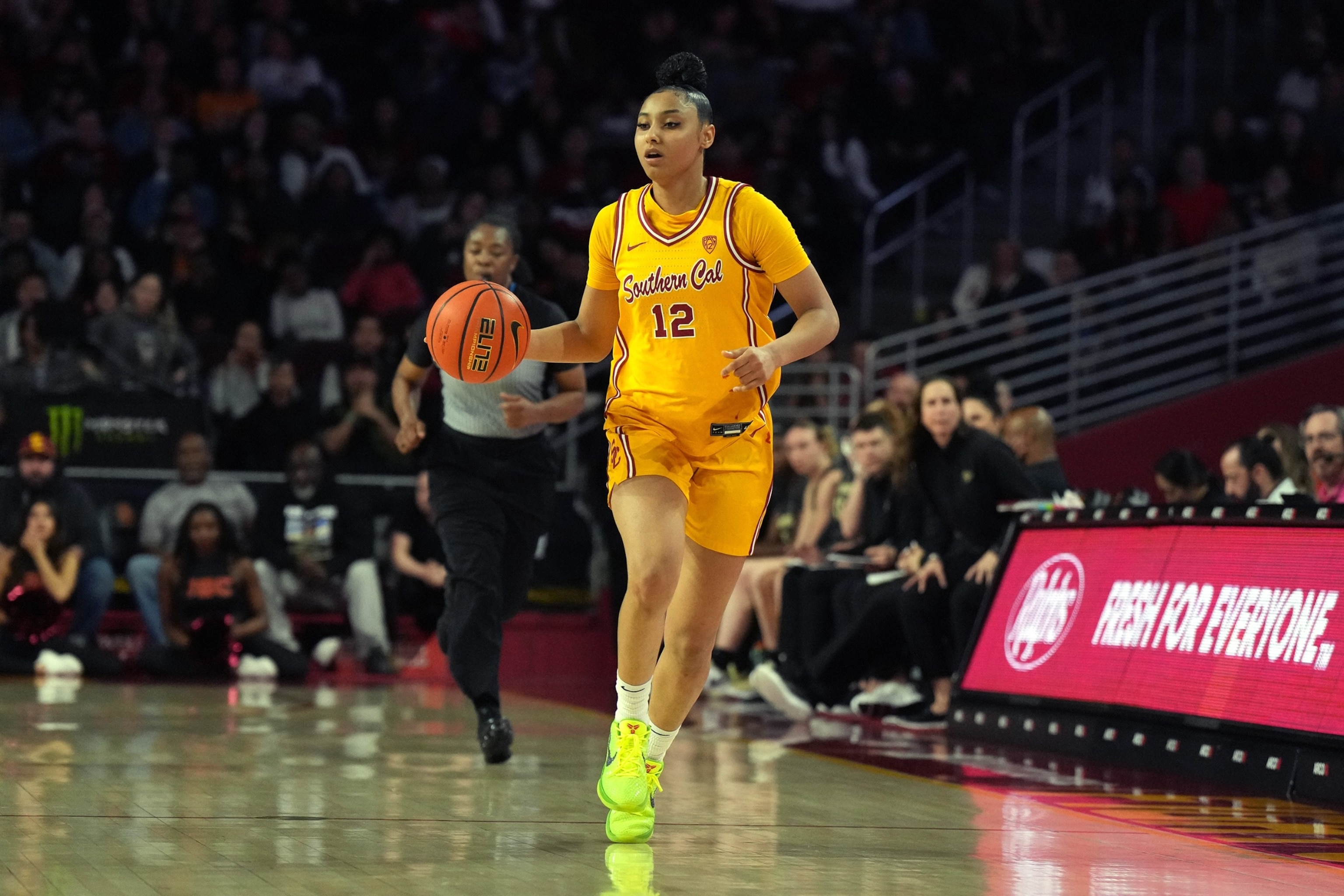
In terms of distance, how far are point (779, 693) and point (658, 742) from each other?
4615mm

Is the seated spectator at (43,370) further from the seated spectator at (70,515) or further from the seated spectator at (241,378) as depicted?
the seated spectator at (241,378)

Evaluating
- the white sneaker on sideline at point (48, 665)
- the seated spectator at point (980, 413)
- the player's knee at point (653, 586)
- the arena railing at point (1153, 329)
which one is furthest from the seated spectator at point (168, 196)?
the player's knee at point (653, 586)

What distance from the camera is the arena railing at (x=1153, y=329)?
14602 millimetres

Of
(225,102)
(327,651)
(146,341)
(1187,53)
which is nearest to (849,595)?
(327,651)

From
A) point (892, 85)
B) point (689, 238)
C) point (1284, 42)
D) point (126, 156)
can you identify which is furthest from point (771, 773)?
point (1284, 42)

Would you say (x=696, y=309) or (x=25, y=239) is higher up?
(x=25, y=239)

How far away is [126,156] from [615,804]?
1242 cm

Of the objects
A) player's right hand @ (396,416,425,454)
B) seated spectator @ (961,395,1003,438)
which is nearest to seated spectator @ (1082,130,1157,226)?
seated spectator @ (961,395,1003,438)

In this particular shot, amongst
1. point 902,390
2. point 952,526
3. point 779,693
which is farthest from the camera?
point 902,390

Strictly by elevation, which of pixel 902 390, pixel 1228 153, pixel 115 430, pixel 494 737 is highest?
pixel 1228 153

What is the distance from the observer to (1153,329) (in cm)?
1583

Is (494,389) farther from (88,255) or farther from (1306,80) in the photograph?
(1306,80)

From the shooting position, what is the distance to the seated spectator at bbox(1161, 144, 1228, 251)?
1650 cm

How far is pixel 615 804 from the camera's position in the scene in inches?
211
